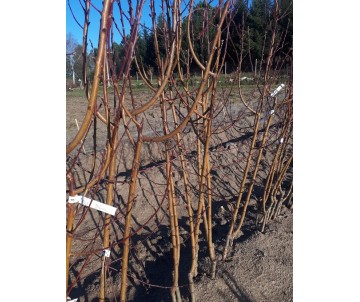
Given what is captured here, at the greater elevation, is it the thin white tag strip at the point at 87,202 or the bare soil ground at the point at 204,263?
the thin white tag strip at the point at 87,202

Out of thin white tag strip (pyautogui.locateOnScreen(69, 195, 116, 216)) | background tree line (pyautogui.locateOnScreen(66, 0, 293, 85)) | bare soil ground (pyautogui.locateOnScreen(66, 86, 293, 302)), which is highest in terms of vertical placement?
background tree line (pyautogui.locateOnScreen(66, 0, 293, 85))

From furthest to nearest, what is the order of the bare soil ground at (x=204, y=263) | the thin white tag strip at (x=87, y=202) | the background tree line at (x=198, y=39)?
the bare soil ground at (x=204, y=263) → the background tree line at (x=198, y=39) → the thin white tag strip at (x=87, y=202)

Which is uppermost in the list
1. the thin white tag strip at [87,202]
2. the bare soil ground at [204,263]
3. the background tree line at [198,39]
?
the background tree line at [198,39]

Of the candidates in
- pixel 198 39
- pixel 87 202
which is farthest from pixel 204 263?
pixel 87 202

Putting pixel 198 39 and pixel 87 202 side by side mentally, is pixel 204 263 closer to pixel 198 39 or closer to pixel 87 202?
pixel 198 39

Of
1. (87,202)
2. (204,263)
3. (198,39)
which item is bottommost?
(204,263)

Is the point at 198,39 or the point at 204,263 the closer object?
the point at 198,39

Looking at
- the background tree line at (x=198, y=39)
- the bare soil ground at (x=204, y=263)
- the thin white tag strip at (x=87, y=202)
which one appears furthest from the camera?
the bare soil ground at (x=204, y=263)

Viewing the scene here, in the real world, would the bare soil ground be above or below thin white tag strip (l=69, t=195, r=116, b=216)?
below
